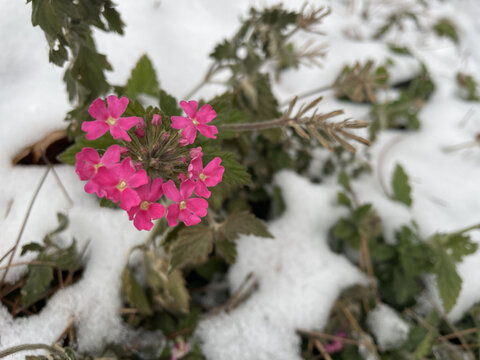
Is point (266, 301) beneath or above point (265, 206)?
beneath

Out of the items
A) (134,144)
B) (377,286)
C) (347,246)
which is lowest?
(377,286)

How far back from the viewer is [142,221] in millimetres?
768

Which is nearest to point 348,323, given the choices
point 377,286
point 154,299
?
point 377,286

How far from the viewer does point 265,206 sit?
6.08 ft

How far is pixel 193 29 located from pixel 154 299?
63.1 inches

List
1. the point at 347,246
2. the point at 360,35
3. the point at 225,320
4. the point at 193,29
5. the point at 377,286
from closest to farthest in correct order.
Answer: the point at 225,320 < the point at 377,286 < the point at 347,246 < the point at 193,29 < the point at 360,35

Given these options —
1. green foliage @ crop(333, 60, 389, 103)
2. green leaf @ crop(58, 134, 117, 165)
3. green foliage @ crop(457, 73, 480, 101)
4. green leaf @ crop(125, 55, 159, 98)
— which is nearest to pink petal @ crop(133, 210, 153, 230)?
green leaf @ crop(58, 134, 117, 165)

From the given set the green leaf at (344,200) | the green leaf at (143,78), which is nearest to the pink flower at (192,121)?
the green leaf at (143,78)

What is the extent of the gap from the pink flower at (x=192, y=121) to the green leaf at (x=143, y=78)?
65 centimetres

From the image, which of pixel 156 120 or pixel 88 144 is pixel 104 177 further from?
pixel 88 144

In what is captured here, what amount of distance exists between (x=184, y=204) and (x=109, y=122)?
0.25m

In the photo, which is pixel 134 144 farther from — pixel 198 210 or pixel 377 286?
pixel 377 286

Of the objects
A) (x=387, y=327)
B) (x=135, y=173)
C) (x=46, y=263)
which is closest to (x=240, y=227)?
(x=135, y=173)

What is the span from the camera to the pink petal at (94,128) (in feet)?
2.51
